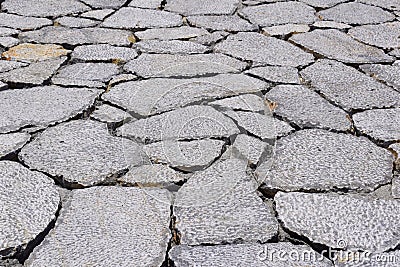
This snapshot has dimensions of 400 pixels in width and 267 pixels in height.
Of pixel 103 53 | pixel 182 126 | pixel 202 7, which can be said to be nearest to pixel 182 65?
pixel 103 53

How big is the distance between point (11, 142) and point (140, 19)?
1.38 m

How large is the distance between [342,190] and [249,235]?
331 mm

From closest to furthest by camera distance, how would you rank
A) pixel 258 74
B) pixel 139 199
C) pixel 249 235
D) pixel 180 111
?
pixel 249 235
pixel 139 199
pixel 180 111
pixel 258 74

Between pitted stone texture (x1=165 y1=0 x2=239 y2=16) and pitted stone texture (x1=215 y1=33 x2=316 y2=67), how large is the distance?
454 millimetres

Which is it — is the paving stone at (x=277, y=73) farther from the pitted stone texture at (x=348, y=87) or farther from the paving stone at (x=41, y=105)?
the paving stone at (x=41, y=105)

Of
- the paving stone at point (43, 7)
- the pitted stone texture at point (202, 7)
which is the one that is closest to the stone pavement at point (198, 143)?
the paving stone at point (43, 7)

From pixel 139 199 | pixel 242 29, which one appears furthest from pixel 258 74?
pixel 139 199

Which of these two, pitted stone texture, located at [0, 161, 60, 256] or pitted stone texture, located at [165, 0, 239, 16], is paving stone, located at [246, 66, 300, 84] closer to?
pitted stone texture, located at [165, 0, 239, 16]

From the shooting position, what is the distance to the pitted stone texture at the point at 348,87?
1843 mm

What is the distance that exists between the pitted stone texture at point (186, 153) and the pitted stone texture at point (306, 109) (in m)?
0.32

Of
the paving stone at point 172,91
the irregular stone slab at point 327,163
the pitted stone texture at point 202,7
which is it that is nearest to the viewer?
→ the irregular stone slab at point 327,163

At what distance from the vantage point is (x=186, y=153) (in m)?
1.51

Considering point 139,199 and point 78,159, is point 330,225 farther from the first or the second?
point 78,159

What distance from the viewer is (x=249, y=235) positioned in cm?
119
